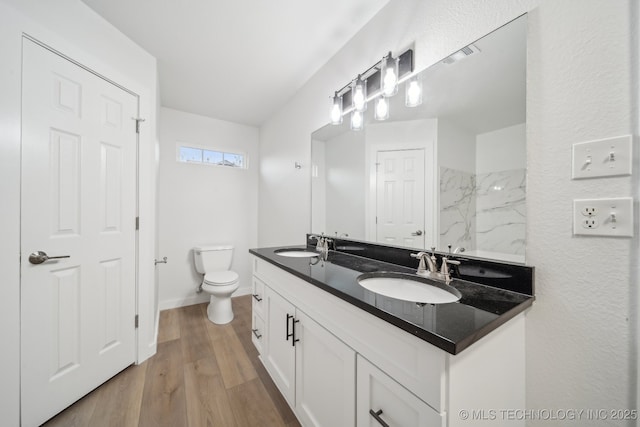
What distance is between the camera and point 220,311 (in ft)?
8.00

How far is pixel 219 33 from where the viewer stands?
1.65 m

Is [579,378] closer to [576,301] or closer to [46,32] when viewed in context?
[576,301]

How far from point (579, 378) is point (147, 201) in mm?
2480

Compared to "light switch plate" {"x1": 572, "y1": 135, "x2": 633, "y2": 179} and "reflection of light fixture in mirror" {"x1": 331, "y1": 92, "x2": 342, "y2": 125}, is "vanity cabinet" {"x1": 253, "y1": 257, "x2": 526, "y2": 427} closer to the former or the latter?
"light switch plate" {"x1": 572, "y1": 135, "x2": 633, "y2": 179}

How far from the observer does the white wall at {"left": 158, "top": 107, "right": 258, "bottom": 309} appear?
2.75 m

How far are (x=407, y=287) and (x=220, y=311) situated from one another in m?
2.09

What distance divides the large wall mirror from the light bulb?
0.05 meters

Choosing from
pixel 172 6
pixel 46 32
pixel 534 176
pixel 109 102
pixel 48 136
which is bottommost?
pixel 534 176

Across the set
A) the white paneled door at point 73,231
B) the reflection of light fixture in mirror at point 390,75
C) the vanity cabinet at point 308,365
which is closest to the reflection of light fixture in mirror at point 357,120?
the reflection of light fixture in mirror at point 390,75

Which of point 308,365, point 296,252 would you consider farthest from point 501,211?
point 296,252

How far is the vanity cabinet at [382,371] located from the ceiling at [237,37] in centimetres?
165

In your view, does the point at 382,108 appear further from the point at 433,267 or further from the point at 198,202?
the point at 198,202

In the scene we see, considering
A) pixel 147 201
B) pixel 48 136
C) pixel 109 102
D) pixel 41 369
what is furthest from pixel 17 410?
pixel 109 102

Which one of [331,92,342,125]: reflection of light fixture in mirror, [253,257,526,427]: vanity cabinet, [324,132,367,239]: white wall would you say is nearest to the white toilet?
[324,132,367,239]: white wall
